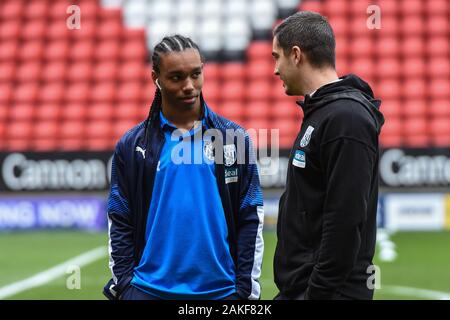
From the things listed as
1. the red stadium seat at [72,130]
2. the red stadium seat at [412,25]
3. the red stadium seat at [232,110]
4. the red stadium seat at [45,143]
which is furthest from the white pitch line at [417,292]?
the red stadium seat at [412,25]

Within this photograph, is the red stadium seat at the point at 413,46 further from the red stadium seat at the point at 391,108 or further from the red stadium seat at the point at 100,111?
the red stadium seat at the point at 100,111

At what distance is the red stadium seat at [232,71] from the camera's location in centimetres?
1489

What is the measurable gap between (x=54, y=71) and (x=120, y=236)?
1237cm

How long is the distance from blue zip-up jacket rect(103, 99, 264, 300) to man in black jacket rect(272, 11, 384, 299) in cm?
15

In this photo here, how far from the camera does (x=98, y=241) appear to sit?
1075 centimetres

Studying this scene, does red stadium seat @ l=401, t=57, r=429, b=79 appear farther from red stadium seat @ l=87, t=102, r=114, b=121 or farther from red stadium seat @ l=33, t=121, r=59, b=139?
red stadium seat @ l=33, t=121, r=59, b=139

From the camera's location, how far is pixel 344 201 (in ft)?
8.86

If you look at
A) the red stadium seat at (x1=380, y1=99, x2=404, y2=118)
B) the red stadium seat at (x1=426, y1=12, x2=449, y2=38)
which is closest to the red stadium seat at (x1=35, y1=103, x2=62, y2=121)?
the red stadium seat at (x1=380, y1=99, x2=404, y2=118)

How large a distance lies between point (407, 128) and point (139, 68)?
509 cm

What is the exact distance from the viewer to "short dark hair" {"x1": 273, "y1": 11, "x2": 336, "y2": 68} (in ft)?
9.66

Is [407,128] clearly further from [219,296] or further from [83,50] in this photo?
[219,296]

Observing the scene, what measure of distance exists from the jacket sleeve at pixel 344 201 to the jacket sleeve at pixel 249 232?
1.32 ft

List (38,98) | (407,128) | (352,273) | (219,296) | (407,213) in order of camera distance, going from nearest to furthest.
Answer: (352,273) < (219,296) < (407,213) < (407,128) < (38,98)
